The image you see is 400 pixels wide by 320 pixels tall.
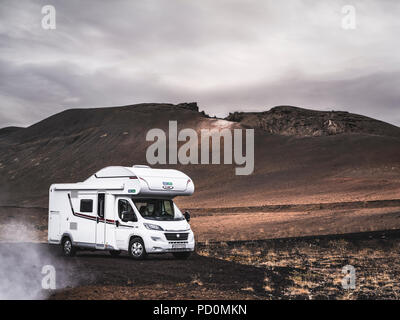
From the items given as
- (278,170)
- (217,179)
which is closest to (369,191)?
(278,170)

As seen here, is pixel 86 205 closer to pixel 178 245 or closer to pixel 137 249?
pixel 137 249

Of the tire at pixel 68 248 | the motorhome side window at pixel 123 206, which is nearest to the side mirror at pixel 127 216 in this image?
the motorhome side window at pixel 123 206

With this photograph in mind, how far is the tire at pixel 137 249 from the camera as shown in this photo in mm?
16125

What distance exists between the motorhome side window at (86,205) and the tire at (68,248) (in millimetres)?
1279

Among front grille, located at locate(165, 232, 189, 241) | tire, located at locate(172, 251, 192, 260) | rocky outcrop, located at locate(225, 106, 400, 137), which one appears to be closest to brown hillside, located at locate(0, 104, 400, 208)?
rocky outcrop, located at locate(225, 106, 400, 137)

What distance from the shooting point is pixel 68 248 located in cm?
1798

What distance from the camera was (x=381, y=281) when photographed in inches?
525

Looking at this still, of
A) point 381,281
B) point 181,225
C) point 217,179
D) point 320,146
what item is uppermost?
point 320,146

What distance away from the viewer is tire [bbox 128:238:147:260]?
52.9 feet

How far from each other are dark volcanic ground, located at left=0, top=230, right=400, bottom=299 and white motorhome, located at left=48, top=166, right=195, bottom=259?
547 millimetres

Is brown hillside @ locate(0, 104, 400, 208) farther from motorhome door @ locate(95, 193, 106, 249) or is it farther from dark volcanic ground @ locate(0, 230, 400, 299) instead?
motorhome door @ locate(95, 193, 106, 249)

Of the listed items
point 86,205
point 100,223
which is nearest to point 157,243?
point 100,223

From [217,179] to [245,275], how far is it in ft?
188
